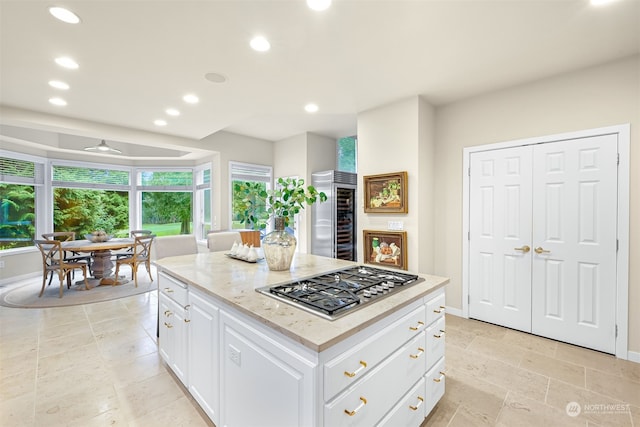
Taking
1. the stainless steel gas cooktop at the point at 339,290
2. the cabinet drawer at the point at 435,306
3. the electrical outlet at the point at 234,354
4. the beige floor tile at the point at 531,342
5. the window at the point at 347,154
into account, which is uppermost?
the window at the point at 347,154

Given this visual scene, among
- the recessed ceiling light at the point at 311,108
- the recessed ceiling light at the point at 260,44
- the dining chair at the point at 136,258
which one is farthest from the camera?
the dining chair at the point at 136,258

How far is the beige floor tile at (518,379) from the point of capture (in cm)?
208

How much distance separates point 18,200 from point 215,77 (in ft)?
16.9

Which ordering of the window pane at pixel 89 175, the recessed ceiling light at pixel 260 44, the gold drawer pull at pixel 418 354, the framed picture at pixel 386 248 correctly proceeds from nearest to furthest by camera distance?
1. the gold drawer pull at pixel 418 354
2. the recessed ceiling light at pixel 260 44
3. the framed picture at pixel 386 248
4. the window pane at pixel 89 175

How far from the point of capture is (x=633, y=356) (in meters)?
2.47

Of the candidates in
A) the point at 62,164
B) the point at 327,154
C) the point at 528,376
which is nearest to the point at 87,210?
the point at 62,164

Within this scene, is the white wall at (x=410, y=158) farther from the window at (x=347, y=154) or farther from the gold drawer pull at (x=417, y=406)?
the window at (x=347, y=154)

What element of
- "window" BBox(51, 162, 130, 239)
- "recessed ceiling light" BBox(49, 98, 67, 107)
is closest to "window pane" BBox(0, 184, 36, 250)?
"window" BBox(51, 162, 130, 239)

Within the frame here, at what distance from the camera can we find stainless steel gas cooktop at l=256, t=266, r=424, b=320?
129 cm

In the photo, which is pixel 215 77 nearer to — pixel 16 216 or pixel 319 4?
pixel 319 4

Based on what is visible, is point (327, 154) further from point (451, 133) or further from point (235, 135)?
point (451, 133)

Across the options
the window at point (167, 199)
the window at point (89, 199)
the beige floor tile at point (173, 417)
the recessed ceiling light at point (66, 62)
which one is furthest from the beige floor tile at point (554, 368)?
the window at point (89, 199)

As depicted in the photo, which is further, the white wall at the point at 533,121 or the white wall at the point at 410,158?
the white wall at the point at 410,158

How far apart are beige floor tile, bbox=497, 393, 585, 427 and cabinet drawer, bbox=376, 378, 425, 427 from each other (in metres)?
0.61
